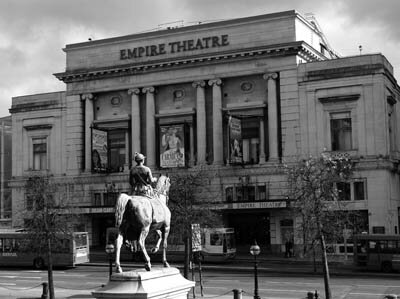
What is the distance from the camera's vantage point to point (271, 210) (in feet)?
191

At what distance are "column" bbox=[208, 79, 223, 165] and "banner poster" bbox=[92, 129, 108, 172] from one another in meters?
11.3

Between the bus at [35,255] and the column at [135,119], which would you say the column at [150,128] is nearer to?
the column at [135,119]

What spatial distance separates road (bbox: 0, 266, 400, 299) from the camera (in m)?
31.8

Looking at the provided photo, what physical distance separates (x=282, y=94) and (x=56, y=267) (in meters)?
23.9

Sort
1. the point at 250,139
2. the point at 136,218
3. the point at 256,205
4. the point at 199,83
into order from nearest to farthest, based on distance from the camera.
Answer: the point at 136,218 < the point at 256,205 < the point at 250,139 < the point at 199,83

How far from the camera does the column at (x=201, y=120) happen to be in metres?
61.0

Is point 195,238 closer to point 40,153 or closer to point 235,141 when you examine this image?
point 235,141

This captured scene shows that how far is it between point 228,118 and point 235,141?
2.26 metres

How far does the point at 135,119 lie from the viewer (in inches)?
2516

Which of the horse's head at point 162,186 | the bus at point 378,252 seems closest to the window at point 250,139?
the bus at point 378,252

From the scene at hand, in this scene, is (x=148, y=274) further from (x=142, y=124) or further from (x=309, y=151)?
(x=142, y=124)

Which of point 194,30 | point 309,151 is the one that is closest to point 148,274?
point 309,151

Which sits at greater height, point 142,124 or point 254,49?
point 254,49

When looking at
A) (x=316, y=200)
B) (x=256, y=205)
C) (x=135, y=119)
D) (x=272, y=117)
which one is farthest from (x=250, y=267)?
(x=135, y=119)
